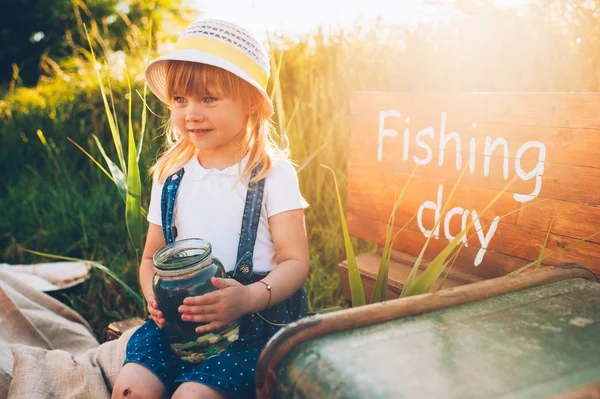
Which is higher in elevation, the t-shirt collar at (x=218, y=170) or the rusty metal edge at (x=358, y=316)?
the t-shirt collar at (x=218, y=170)

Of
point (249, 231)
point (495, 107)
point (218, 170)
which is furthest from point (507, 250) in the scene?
point (218, 170)

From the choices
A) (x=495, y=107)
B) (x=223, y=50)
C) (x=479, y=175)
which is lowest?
(x=479, y=175)

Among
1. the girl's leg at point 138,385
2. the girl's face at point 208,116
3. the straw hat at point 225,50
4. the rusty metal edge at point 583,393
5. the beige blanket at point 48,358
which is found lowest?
the beige blanket at point 48,358

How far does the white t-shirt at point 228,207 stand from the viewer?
5.39 feet

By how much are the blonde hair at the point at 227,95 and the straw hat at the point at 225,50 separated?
4 cm

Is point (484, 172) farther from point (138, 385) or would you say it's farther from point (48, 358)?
point (48, 358)

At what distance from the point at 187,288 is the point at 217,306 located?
9 centimetres

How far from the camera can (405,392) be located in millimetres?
847

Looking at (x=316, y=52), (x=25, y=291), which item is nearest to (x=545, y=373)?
(x=25, y=291)

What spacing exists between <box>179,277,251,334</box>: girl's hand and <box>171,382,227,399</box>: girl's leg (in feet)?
0.45

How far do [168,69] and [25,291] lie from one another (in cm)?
153

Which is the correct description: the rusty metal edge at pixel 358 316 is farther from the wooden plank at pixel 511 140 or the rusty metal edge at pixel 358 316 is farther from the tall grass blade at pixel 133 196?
the tall grass blade at pixel 133 196

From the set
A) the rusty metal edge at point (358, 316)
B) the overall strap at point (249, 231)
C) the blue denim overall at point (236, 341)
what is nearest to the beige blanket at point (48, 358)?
the blue denim overall at point (236, 341)

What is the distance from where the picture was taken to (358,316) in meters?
1.08
